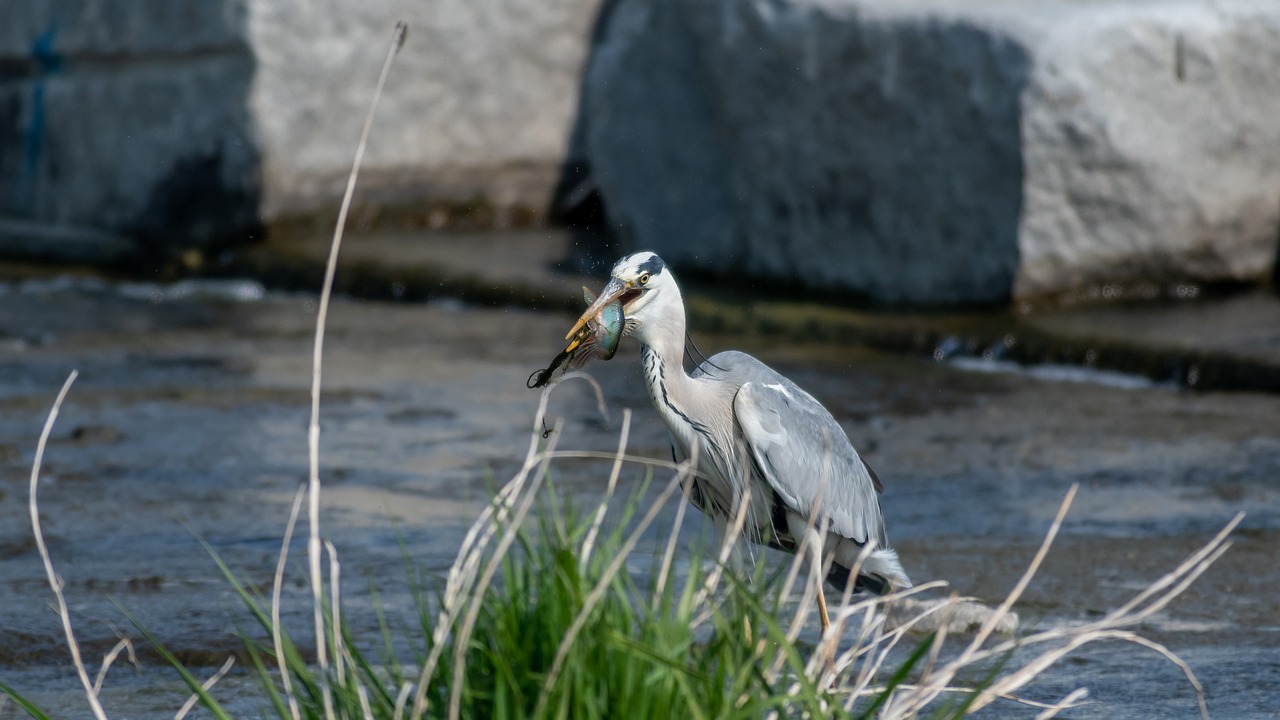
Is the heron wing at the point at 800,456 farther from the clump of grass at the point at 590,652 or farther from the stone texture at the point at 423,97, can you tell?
the stone texture at the point at 423,97

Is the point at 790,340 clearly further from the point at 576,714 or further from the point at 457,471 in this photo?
the point at 576,714

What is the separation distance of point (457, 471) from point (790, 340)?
6.21 ft

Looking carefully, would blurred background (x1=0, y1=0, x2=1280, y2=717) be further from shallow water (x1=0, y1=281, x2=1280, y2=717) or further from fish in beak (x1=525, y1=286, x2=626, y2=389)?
fish in beak (x1=525, y1=286, x2=626, y2=389)

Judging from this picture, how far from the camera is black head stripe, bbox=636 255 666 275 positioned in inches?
114

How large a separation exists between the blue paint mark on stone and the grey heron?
5.99 meters

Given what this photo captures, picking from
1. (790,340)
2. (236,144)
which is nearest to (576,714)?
(790,340)

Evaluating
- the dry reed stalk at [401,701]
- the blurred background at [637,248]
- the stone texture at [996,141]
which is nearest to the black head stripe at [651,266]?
the blurred background at [637,248]

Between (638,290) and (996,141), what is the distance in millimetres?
3181

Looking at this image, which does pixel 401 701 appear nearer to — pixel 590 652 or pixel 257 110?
pixel 590 652

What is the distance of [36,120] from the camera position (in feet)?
27.8

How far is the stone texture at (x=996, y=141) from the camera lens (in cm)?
571

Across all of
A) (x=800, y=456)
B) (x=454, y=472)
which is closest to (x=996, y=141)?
(x=454, y=472)

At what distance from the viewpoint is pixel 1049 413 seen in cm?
511

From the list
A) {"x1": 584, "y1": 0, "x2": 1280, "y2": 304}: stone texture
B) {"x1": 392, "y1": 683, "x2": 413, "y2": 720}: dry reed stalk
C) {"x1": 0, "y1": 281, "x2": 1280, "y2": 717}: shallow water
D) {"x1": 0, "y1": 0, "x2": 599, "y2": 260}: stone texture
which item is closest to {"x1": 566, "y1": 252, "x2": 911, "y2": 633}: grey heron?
{"x1": 0, "y1": 281, "x2": 1280, "y2": 717}: shallow water
